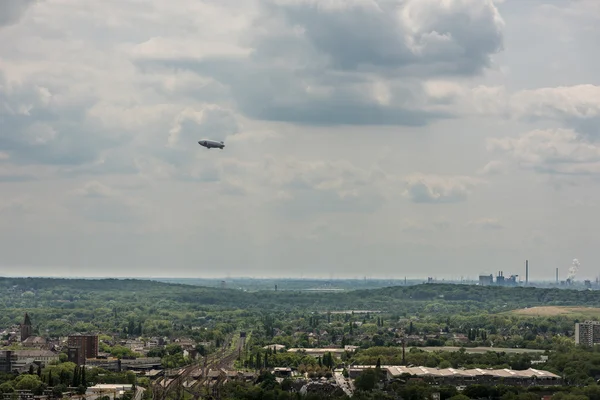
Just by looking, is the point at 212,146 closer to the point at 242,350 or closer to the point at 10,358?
the point at 10,358

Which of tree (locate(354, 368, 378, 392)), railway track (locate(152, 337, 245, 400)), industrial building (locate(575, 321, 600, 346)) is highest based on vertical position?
industrial building (locate(575, 321, 600, 346))

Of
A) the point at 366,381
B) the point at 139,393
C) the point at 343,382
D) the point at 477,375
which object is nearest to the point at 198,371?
the point at 343,382

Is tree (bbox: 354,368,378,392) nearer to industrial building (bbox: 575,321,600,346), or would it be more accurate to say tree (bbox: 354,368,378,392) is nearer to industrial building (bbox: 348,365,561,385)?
industrial building (bbox: 348,365,561,385)

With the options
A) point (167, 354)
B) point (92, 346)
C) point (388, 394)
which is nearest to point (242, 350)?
point (167, 354)

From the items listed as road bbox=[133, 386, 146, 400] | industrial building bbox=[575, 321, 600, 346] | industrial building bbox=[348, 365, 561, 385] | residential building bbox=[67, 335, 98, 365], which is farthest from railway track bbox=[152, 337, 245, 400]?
industrial building bbox=[575, 321, 600, 346]

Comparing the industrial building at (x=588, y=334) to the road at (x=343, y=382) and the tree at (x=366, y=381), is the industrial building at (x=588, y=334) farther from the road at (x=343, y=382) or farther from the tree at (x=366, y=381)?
the tree at (x=366, y=381)

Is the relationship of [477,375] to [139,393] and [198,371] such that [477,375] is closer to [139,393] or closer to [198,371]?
[198,371]

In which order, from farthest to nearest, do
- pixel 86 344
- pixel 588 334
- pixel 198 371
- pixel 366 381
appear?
1. pixel 588 334
2. pixel 86 344
3. pixel 198 371
4. pixel 366 381

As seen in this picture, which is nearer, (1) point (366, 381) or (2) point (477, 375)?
(1) point (366, 381)
